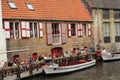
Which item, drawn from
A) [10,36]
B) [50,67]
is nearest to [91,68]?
[50,67]

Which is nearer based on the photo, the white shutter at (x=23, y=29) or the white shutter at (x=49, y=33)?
the white shutter at (x=23, y=29)

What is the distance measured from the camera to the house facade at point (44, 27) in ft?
111

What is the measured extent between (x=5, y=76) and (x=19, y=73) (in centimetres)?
150

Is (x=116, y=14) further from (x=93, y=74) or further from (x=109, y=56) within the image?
(x=93, y=74)

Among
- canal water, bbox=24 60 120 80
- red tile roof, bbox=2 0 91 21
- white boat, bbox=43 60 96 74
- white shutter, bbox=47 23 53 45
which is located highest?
red tile roof, bbox=2 0 91 21

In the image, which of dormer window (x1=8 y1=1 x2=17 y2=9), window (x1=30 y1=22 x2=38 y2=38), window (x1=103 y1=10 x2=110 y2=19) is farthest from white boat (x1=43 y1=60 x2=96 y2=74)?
window (x1=103 y1=10 x2=110 y2=19)

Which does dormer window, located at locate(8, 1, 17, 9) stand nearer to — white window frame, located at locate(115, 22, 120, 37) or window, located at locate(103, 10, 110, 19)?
window, located at locate(103, 10, 110, 19)

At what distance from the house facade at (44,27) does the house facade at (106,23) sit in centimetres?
150

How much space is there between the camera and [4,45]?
102 ft

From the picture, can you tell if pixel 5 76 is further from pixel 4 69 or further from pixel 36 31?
pixel 36 31

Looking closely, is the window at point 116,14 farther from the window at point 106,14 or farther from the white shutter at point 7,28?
the white shutter at point 7,28

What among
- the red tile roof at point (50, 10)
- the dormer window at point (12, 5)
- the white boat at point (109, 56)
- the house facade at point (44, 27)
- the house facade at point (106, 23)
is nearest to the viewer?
the house facade at point (44, 27)

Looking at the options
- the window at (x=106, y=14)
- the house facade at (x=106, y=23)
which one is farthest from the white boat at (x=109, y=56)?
the window at (x=106, y=14)

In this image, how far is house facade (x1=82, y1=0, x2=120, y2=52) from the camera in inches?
1847
